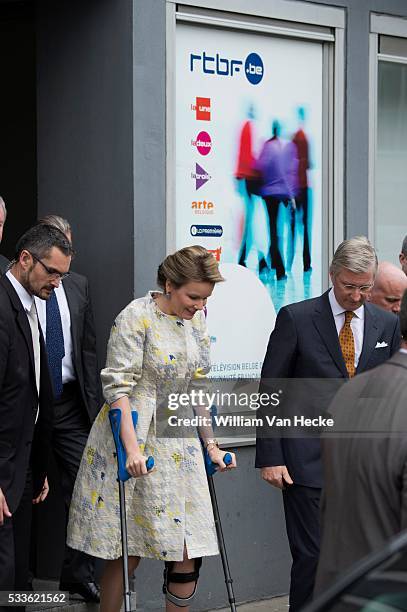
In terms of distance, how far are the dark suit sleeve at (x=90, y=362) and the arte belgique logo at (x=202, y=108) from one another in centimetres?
130

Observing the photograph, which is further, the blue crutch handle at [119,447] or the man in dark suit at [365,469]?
the blue crutch handle at [119,447]

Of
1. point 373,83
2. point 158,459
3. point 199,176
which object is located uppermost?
point 373,83

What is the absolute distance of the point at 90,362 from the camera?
6.94m

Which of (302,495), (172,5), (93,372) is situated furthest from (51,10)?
(302,495)

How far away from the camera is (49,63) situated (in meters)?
7.49

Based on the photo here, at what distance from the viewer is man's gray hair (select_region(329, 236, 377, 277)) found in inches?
243

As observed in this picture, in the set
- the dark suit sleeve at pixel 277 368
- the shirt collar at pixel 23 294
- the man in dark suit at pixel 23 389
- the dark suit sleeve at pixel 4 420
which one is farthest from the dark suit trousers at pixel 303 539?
the shirt collar at pixel 23 294

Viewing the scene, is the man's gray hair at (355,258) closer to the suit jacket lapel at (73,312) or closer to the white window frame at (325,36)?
the suit jacket lapel at (73,312)

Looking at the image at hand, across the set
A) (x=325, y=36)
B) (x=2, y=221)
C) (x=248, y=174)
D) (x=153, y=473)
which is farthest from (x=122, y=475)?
(x=325, y=36)

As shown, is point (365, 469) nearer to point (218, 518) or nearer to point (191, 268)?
point (191, 268)

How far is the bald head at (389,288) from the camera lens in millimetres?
7523

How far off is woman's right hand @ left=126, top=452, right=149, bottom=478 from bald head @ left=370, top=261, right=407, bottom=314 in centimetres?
232

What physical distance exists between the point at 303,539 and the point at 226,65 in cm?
294

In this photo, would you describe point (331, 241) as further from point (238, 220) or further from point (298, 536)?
point (298, 536)
